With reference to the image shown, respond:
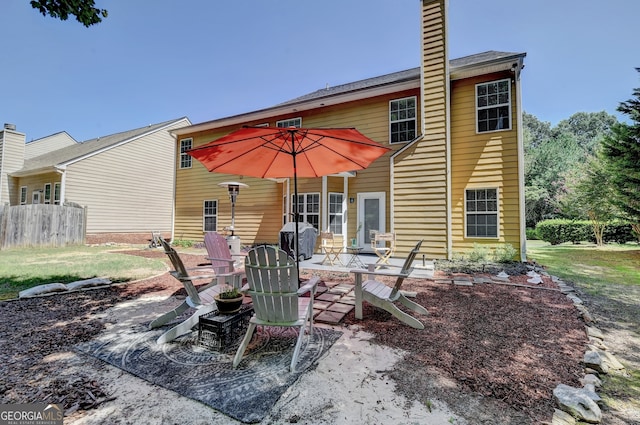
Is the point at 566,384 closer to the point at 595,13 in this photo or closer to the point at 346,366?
the point at 346,366

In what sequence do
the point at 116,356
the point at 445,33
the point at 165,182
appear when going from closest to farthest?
the point at 116,356
the point at 445,33
the point at 165,182

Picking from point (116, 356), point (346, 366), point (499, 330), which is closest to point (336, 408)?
point (346, 366)

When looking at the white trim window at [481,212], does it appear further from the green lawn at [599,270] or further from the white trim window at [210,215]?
the white trim window at [210,215]

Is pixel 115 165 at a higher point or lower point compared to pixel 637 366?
higher

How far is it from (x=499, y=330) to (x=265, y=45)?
12.0 metres

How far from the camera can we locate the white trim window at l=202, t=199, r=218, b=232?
12.3 metres

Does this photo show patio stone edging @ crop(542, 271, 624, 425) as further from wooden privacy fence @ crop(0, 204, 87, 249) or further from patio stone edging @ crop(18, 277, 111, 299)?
wooden privacy fence @ crop(0, 204, 87, 249)

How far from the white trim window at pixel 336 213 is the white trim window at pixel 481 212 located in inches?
149

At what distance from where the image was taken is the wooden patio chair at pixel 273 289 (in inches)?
94.4

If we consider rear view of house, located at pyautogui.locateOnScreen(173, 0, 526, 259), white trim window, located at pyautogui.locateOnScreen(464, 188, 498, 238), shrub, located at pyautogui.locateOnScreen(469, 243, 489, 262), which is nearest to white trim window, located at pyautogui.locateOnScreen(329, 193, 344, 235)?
rear view of house, located at pyautogui.locateOnScreen(173, 0, 526, 259)

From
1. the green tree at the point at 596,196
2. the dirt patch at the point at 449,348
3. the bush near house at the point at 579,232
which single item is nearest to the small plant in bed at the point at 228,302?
the dirt patch at the point at 449,348

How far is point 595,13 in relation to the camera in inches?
342

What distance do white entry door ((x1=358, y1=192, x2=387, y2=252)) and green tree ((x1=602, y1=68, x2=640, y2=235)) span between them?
826cm

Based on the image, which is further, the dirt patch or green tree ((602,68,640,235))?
green tree ((602,68,640,235))
